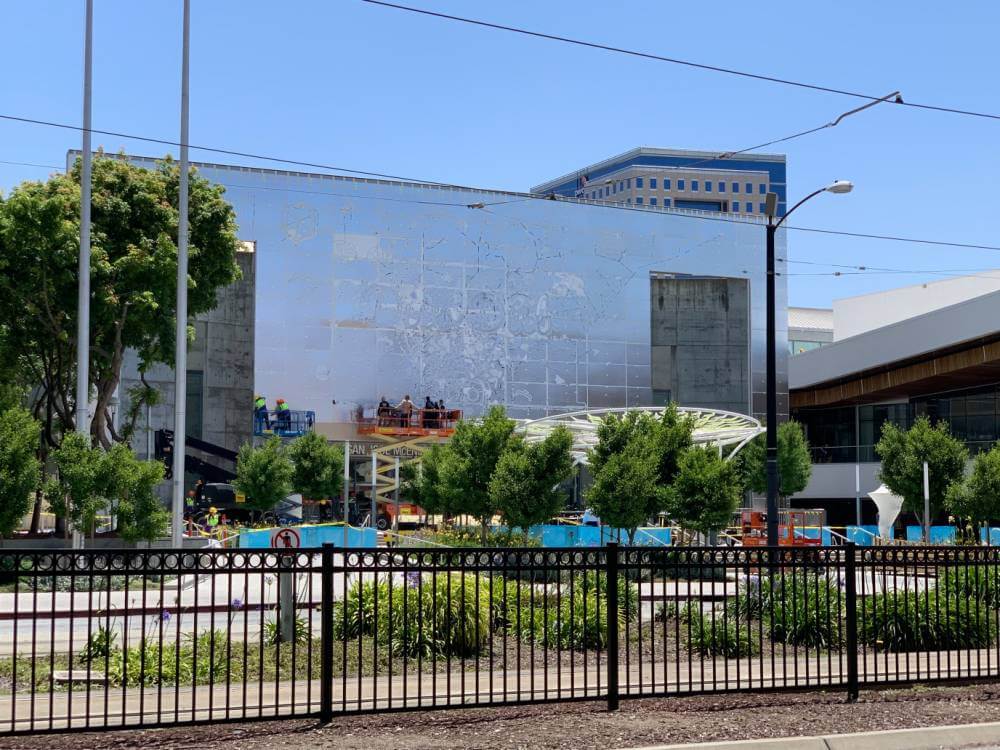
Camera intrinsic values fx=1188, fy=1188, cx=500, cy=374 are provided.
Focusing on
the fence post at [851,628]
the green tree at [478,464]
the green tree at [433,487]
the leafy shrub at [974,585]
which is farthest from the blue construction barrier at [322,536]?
the fence post at [851,628]

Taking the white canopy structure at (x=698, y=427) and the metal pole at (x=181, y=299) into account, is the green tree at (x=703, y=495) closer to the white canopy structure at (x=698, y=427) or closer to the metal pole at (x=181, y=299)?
the white canopy structure at (x=698, y=427)

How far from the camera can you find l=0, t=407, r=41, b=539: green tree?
88.7 feet

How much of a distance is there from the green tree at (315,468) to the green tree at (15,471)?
2815 centimetres

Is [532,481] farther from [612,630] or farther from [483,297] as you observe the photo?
[483,297]

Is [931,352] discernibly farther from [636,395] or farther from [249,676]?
[249,676]

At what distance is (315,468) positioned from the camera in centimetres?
5653

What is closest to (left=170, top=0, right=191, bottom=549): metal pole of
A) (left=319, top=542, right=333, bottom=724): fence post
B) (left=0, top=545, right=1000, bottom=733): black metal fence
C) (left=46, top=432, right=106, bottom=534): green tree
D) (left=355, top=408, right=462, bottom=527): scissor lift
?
(left=46, top=432, right=106, bottom=534): green tree

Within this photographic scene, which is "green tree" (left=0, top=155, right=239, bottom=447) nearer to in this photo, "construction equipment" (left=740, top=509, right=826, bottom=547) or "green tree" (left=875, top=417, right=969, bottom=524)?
"construction equipment" (left=740, top=509, right=826, bottom=547)

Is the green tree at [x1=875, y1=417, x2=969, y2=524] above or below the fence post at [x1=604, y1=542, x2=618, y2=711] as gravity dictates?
above

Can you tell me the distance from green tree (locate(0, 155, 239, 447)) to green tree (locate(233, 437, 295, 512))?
14087mm

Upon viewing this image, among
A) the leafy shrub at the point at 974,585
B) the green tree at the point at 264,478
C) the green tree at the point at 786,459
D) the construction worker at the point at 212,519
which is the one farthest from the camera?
the green tree at the point at 786,459

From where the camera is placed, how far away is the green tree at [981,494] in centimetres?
4022

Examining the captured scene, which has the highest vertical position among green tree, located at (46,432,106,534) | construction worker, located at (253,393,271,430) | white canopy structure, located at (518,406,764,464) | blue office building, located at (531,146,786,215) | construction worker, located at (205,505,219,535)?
blue office building, located at (531,146,786,215)

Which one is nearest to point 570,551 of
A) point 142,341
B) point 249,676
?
point 249,676
